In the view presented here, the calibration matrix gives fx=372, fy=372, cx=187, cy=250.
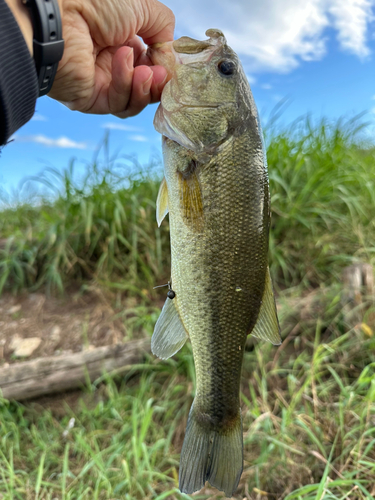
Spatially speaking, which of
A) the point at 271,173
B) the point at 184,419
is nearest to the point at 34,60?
the point at 184,419

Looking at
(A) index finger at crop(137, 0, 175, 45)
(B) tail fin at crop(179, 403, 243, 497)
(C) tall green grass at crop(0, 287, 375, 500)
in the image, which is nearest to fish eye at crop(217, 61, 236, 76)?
(A) index finger at crop(137, 0, 175, 45)

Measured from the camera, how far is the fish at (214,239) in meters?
1.25

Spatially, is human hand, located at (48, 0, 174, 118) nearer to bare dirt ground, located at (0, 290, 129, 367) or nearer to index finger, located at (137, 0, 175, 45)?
index finger, located at (137, 0, 175, 45)

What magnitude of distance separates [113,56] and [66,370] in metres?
2.51

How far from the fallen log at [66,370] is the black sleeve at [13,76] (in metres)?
2.16

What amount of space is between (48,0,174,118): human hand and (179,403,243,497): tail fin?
1.41 meters

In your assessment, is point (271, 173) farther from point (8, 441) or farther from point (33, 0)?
point (8, 441)

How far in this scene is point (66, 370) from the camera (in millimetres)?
3166

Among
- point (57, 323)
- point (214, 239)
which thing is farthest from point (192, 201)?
point (57, 323)

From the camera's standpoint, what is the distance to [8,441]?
2803 mm

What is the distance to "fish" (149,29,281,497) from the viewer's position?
1.25 meters

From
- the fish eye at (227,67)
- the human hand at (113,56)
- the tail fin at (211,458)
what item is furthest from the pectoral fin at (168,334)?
the human hand at (113,56)

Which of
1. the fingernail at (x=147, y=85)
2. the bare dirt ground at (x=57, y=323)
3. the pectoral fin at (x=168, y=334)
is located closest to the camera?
the pectoral fin at (x=168, y=334)

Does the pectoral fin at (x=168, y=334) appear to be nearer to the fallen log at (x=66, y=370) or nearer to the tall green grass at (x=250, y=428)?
the tall green grass at (x=250, y=428)
